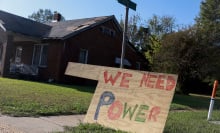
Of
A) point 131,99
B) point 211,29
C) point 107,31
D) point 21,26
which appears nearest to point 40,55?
point 21,26

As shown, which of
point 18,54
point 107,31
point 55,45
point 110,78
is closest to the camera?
point 110,78

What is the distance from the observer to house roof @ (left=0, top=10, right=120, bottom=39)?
70.6 ft

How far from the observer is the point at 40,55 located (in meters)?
23.8

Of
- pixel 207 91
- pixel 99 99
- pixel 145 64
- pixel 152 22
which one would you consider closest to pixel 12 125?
pixel 99 99

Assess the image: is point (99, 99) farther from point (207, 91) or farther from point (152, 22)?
point (152, 22)

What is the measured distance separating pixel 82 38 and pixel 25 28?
4.04 metres

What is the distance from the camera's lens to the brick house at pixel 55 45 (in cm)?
2152

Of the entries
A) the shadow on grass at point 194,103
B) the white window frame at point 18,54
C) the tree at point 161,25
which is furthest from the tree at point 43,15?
the shadow on grass at point 194,103

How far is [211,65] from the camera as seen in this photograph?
73.9 ft

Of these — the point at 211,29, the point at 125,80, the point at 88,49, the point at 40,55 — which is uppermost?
the point at 211,29

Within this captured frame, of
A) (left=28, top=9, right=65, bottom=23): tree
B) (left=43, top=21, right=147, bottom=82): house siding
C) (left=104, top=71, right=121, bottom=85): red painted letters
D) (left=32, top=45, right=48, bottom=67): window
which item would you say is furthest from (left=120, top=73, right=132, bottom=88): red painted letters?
(left=28, top=9, right=65, bottom=23): tree

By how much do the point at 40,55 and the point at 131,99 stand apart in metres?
18.0

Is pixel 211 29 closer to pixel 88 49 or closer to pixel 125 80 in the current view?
pixel 88 49

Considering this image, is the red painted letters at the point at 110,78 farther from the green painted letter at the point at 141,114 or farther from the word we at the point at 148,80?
the green painted letter at the point at 141,114
